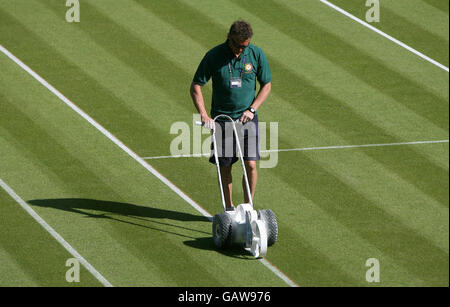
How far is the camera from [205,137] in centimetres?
1334

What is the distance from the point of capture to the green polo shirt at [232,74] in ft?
33.0

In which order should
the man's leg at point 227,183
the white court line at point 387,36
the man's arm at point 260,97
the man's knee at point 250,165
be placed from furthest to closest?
1. the white court line at point 387,36
2. the man's leg at point 227,183
3. the man's knee at point 250,165
4. the man's arm at point 260,97

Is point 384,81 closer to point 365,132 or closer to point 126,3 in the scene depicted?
point 365,132

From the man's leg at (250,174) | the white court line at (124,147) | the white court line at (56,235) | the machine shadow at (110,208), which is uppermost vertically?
the man's leg at (250,174)

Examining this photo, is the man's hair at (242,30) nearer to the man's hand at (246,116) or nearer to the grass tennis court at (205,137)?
the man's hand at (246,116)

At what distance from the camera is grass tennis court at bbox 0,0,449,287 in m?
9.62

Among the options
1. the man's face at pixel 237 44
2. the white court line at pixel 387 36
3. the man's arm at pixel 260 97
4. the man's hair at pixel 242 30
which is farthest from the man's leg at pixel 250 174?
the white court line at pixel 387 36

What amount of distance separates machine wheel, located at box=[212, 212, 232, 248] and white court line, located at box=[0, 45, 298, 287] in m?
0.42

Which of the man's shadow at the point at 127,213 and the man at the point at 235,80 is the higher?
the man at the point at 235,80

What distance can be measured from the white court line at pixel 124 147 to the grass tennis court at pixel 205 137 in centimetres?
5

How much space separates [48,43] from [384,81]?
597 cm
